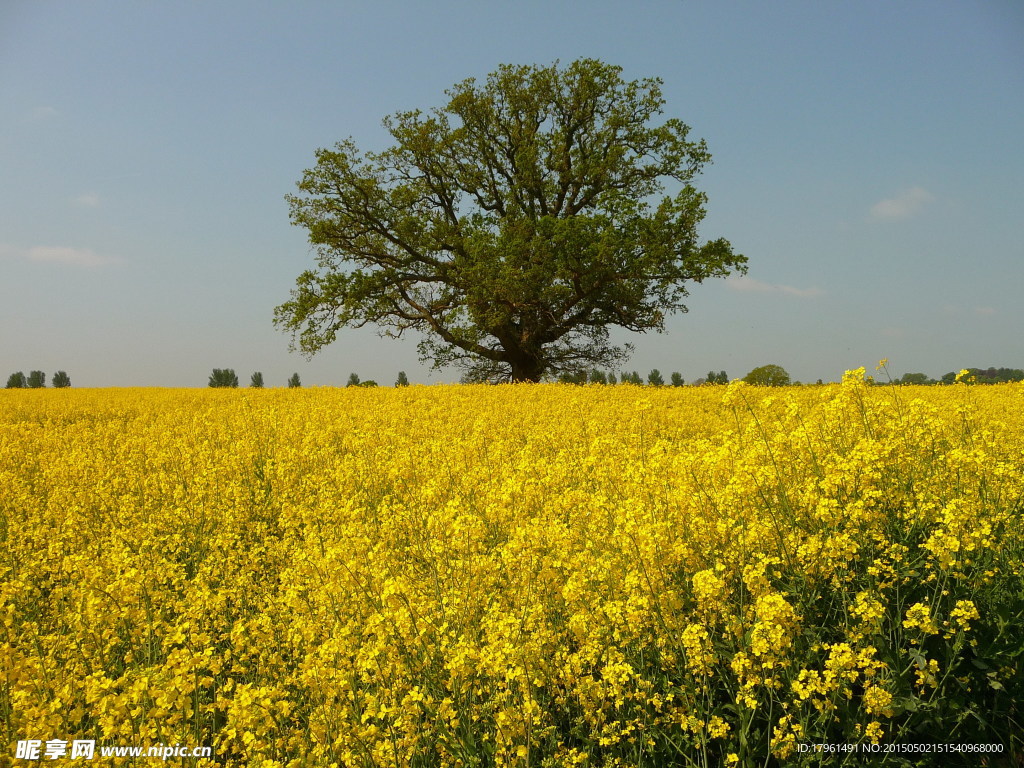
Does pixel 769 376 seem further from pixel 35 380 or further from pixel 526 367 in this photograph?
pixel 35 380

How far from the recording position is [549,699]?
9.59 ft

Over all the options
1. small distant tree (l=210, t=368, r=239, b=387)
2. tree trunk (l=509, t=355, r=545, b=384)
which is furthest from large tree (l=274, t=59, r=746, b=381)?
small distant tree (l=210, t=368, r=239, b=387)

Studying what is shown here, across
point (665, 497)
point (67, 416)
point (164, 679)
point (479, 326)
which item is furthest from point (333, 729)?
point (479, 326)

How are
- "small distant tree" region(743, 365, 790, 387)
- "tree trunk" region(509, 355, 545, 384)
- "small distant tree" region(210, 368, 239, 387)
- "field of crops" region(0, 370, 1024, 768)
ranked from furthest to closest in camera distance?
"small distant tree" region(210, 368, 239, 387) → "tree trunk" region(509, 355, 545, 384) → "small distant tree" region(743, 365, 790, 387) → "field of crops" region(0, 370, 1024, 768)

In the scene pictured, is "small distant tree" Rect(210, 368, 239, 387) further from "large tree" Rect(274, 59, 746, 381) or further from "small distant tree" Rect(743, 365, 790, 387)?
"small distant tree" Rect(743, 365, 790, 387)

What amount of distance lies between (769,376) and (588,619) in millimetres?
21309

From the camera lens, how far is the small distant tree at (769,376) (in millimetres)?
21558

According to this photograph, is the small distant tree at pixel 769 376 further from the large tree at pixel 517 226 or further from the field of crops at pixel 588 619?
the field of crops at pixel 588 619

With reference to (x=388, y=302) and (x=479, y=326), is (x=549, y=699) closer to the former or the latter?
(x=479, y=326)

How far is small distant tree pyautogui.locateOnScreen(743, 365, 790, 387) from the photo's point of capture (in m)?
21.6

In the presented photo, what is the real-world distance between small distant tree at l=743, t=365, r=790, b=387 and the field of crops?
56.4 ft

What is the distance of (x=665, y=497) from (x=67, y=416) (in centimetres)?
1461

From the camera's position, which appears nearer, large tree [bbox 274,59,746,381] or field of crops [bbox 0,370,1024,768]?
field of crops [bbox 0,370,1024,768]

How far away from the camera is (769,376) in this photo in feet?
73.7
